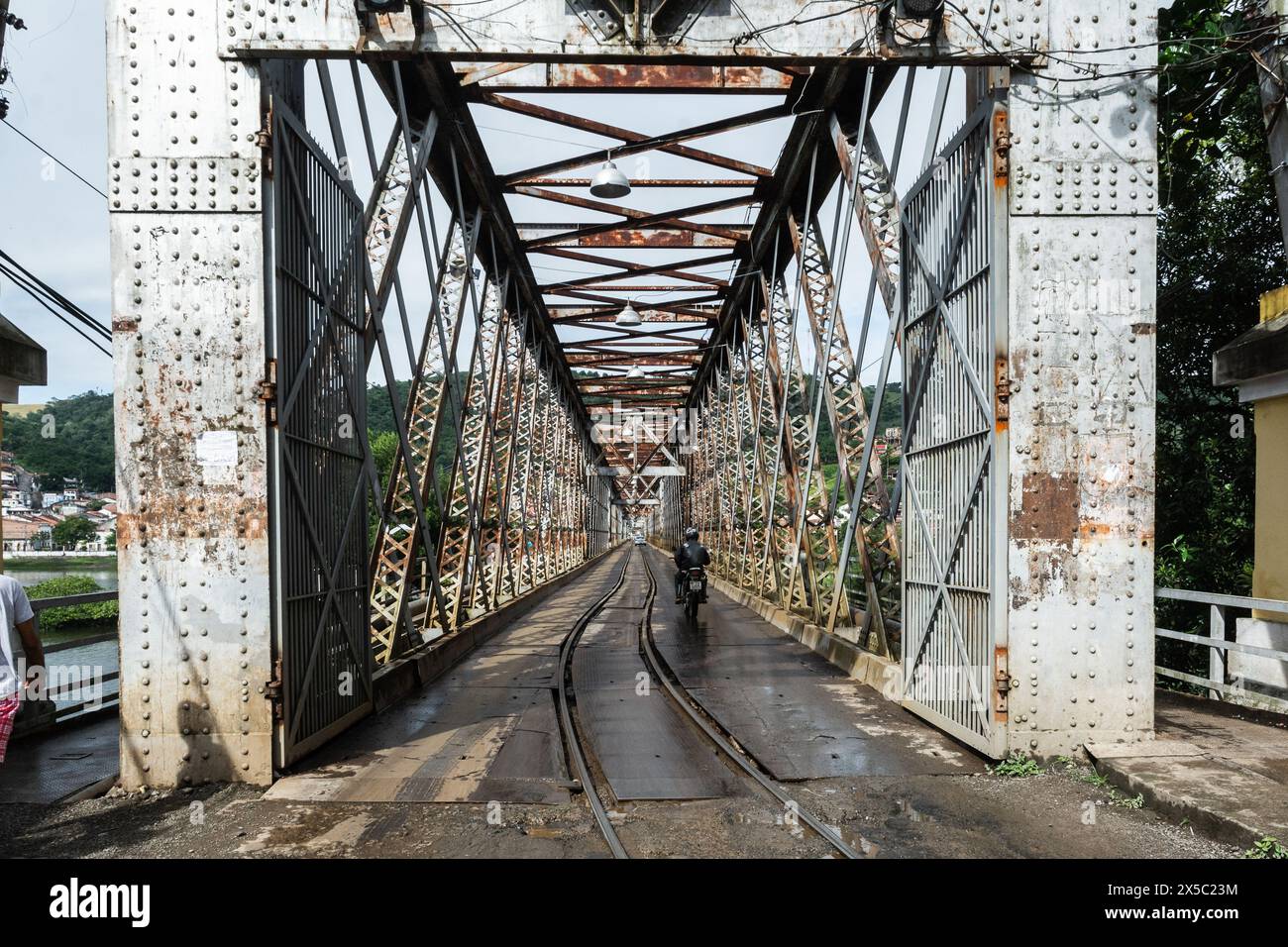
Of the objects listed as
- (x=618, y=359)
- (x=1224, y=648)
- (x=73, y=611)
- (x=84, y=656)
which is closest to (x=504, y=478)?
(x=618, y=359)

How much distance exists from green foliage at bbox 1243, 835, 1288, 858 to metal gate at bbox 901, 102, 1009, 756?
6.44 feet

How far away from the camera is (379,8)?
21.6 feet

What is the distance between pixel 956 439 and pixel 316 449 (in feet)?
15.4

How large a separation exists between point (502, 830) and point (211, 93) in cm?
486

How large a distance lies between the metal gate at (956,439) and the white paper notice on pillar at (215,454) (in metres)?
4.89

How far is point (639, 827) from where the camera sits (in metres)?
5.40

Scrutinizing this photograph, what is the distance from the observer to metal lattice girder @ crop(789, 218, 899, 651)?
36.1 feet

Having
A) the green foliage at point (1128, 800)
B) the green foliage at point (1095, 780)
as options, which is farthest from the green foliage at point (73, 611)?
the green foliage at point (1128, 800)

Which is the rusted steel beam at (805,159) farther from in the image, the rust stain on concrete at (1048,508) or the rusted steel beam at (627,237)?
the rust stain on concrete at (1048,508)

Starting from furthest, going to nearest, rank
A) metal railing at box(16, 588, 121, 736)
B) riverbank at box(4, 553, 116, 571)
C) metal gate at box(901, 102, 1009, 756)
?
riverbank at box(4, 553, 116, 571) < metal railing at box(16, 588, 121, 736) < metal gate at box(901, 102, 1009, 756)

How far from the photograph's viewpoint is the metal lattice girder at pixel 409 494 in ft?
34.1

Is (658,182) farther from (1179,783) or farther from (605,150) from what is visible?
(1179,783)

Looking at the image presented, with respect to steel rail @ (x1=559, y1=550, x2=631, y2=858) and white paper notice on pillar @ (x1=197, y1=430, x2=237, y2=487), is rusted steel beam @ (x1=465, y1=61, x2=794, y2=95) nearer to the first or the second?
white paper notice on pillar @ (x1=197, y1=430, x2=237, y2=487)

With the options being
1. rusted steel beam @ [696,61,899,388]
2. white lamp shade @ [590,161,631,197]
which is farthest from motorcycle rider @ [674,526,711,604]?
white lamp shade @ [590,161,631,197]
